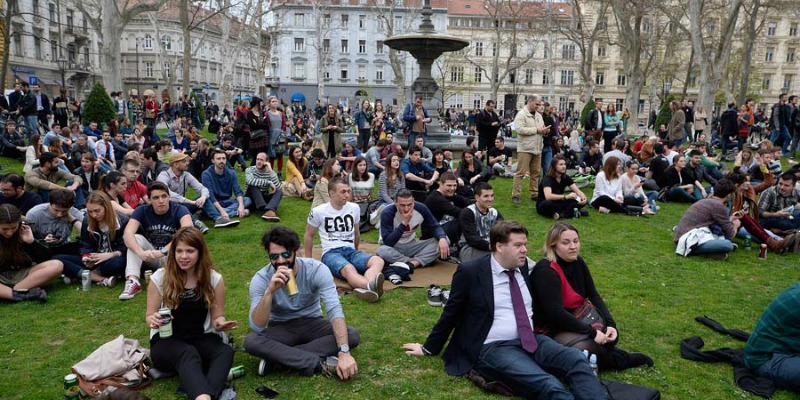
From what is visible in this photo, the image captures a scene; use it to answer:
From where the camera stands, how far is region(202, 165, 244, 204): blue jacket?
10.5 meters

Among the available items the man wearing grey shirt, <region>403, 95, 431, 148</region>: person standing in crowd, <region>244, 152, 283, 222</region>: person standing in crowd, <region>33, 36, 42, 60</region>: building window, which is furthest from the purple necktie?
<region>33, 36, 42, 60</region>: building window

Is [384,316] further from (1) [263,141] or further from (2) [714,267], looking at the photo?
(1) [263,141]

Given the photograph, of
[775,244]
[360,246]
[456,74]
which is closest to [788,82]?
[456,74]

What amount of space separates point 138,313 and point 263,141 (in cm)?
876

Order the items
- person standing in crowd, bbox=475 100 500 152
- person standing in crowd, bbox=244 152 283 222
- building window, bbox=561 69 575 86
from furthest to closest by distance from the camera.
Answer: building window, bbox=561 69 575 86 → person standing in crowd, bbox=475 100 500 152 → person standing in crowd, bbox=244 152 283 222

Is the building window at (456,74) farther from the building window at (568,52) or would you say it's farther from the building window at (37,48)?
the building window at (37,48)

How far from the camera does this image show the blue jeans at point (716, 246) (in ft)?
26.7

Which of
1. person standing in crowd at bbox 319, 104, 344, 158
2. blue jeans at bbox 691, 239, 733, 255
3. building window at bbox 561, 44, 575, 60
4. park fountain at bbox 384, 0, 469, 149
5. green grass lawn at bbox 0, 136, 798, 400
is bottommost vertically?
green grass lawn at bbox 0, 136, 798, 400

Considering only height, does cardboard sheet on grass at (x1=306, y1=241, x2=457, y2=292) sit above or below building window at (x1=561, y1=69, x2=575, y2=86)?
below

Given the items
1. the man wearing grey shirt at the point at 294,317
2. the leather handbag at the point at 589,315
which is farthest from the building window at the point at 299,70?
the leather handbag at the point at 589,315

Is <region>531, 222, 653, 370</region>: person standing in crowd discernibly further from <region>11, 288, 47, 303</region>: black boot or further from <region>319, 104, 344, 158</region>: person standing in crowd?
<region>319, 104, 344, 158</region>: person standing in crowd

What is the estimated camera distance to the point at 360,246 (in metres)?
8.70

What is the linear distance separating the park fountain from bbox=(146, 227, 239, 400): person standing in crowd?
517 inches

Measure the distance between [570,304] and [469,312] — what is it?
94 centimetres
